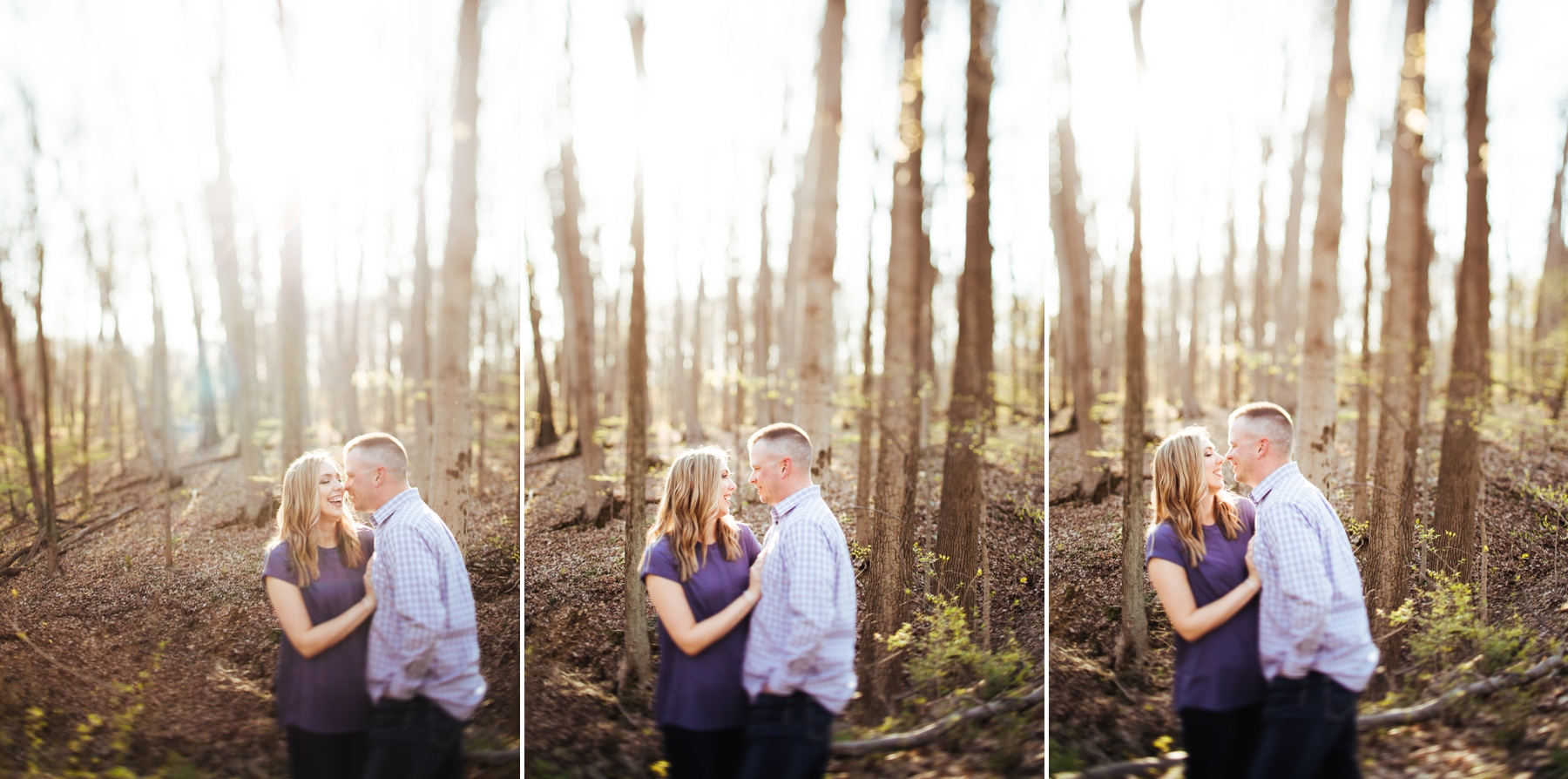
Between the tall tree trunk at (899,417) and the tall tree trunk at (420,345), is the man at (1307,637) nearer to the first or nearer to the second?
the tall tree trunk at (899,417)

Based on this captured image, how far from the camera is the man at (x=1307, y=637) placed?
106 inches

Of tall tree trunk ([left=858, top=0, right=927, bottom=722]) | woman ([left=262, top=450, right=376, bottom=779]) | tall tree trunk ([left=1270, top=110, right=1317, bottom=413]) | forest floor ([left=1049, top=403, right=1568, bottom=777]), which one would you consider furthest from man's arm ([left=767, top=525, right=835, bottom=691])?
tall tree trunk ([left=1270, top=110, right=1317, bottom=413])

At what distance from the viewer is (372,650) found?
2963 mm

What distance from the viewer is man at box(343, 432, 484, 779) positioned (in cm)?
293

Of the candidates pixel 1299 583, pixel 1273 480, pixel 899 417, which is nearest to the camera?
pixel 1299 583

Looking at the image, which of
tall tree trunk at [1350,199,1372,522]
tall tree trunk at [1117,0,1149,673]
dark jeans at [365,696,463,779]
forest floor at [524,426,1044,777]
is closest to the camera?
dark jeans at [365,696,463,779]

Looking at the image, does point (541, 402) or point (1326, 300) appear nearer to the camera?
point (541, 402)

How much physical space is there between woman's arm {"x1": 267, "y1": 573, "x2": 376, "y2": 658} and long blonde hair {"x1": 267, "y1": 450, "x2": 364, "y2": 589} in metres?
0.06

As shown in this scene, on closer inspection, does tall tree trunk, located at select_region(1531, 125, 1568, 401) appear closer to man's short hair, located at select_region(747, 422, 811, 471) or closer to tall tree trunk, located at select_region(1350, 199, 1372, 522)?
tall tree trunk, located at select_region(1350, 199, 1372, 522)

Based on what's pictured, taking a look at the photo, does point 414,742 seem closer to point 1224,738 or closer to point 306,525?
point 306,525

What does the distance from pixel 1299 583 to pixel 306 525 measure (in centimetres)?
353

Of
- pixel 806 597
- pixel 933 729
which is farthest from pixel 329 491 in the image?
pixel 933 729

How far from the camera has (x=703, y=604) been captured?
271 cm

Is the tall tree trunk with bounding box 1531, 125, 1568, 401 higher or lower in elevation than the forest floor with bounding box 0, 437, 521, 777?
higher
